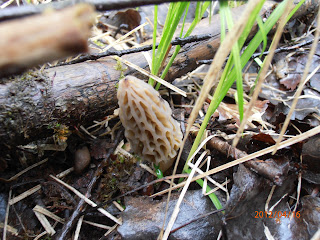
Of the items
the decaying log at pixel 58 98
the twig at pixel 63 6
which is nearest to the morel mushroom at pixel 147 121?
the decaying log at pixel 58 98

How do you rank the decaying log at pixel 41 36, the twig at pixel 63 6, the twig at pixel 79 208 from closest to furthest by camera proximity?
the decaying log at pixel 41 36 < the twig at pixel 63 6 < the twig at pixel 79 208

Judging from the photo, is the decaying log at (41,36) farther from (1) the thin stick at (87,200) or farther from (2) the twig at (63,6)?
(1) the thin stick at (87,200)

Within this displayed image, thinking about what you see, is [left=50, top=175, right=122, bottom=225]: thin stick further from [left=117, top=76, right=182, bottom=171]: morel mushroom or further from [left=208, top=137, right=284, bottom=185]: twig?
[left=208, top=137, right=284, bottom=185]: twig

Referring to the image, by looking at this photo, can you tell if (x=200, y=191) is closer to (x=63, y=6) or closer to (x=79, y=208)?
(x=79, y=208)

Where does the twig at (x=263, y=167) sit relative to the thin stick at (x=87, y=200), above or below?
above

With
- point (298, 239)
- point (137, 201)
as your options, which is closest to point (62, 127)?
point (137, 201)

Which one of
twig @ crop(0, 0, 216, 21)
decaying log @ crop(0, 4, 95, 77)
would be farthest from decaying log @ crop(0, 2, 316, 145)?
decaying log @ crop(0, 4, 95, 77)

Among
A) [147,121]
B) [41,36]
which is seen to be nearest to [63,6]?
[41,36]
